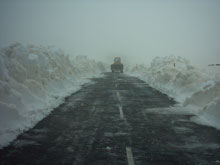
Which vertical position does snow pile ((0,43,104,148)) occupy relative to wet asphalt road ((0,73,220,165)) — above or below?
above

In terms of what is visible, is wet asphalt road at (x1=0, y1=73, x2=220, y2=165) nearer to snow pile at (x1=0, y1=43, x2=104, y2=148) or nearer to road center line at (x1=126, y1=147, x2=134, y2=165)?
road center line at (x1=126, y1=147, x2=134, y2=165)

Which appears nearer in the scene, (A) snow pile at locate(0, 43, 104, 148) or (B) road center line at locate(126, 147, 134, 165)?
(B) road center line at locate(126, 147, 134, 165)

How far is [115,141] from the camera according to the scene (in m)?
6.69

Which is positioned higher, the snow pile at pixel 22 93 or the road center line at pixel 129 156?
the snow pile at pixel 22 93

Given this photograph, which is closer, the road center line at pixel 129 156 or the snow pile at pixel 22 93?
the road center line at pixel 129 156

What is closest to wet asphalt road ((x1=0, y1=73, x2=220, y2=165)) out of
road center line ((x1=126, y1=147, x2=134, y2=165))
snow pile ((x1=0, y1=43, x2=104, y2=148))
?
road center line ((x1=126, y1=147, x2=134, y2=165))

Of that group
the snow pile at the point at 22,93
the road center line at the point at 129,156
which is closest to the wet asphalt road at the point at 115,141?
the road center line at the point at 129,156

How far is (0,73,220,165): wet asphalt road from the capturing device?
5484 millimetres

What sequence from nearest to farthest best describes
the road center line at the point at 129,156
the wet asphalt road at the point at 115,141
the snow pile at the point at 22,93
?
the road center line at the point at 129,156
the wet asphalt road at the point at 115,141
the snow pile at the point at 22,93

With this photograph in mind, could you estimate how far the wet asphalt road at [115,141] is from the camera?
18.0ft

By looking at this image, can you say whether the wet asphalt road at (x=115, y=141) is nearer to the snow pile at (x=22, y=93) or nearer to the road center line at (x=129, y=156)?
the road center line at (x=129, y=156)

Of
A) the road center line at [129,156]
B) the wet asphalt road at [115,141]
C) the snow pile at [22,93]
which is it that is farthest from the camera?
the snow pile at [22,93]

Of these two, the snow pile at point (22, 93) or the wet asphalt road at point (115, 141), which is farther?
the snow pile at point (22, 93)

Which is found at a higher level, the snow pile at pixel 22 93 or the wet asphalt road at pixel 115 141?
the snow pile at pixel 22 93
